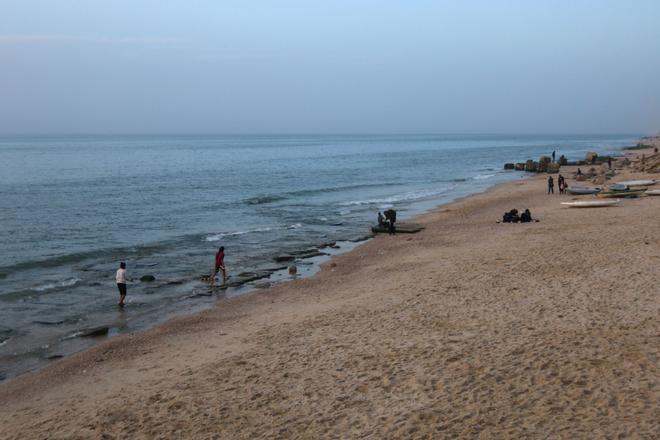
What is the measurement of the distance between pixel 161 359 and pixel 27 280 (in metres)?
11.3

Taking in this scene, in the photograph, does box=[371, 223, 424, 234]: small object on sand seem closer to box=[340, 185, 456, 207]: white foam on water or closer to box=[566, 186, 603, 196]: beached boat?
box=[340, 185, 456, 207]: white foam on water

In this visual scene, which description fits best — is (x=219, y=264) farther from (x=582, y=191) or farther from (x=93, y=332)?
(x=582, y=191)

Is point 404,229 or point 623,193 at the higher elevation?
point 623,193

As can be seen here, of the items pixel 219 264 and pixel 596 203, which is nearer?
pixel 219 264

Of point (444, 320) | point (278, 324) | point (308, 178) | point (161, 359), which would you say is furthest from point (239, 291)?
point (308, 178)

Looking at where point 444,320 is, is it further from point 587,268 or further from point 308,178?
point 308,178

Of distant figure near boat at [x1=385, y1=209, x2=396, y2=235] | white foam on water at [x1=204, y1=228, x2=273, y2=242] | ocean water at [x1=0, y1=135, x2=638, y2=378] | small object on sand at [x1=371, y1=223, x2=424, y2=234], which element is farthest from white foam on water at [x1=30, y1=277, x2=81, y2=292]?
distant figure near boat at [x1=385, y1=209, x2=396, y2=235]

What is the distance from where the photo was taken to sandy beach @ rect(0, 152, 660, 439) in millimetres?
8680

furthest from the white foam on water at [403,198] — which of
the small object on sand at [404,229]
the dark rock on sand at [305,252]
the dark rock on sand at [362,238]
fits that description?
the dark rock on sand at [305,252]

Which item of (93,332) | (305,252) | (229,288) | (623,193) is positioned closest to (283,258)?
(305,252)

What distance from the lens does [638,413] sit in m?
8.20

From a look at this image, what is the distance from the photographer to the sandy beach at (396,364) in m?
8.68

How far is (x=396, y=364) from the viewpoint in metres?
10.7

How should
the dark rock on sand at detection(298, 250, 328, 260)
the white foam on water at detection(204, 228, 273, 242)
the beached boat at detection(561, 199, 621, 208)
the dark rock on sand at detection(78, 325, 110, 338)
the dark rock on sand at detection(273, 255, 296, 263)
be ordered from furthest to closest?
1. the beached boat at detection(561, 199, 621, 208)
2. the white foam on water at detection(204, 228, 273, 242)
3. the dark rock on sand at detection(298, 250, 328, 260)
4. the dark rock on sand at detection(273, 255, 296, 263)
5. the dark rock on sand at detection(78, 325, 110, 338)
